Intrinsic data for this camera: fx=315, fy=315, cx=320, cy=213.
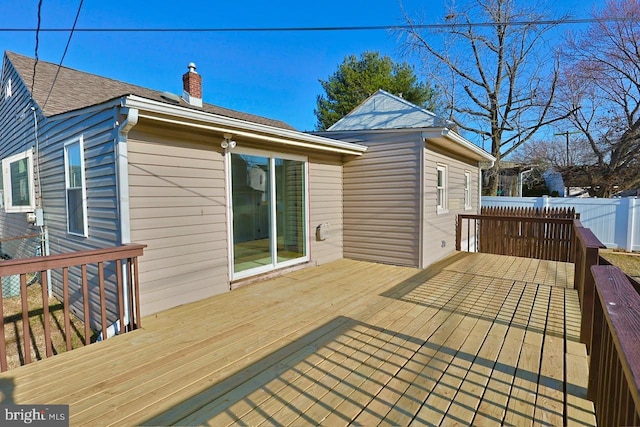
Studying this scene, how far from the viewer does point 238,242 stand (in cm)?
470

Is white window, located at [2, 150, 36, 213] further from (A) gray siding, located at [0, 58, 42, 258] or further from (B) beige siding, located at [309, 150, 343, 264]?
(B) beige siding, located at [309, 150, 343, 264]

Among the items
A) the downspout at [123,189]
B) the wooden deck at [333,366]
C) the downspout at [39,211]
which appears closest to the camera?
the wooden deck at [333,366]

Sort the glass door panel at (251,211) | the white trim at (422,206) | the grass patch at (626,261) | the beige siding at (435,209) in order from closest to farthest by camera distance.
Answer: the glass door panel at (251,211) < the white trim at (422,206) < the beige siding at (435,209) < the grass patch at (626,261)

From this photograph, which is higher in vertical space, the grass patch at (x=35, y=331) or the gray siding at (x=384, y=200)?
the gray siding at (x=384, y=200)

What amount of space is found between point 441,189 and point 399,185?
151cm

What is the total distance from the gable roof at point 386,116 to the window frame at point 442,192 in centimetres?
101

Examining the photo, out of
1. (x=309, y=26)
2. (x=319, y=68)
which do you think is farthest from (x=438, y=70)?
(x=309, y=26)

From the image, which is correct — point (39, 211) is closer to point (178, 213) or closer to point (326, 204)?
point (178, 213)

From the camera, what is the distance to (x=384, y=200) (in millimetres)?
6242

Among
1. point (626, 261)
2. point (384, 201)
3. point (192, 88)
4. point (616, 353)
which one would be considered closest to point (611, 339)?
point (616, 353)

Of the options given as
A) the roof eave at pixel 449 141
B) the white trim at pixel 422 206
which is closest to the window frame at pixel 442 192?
the roof eave at pixel 449 141

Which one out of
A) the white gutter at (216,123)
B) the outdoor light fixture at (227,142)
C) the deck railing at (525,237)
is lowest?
the deck railing at (525,237)

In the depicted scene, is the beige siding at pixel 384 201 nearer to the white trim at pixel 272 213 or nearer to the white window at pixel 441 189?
the white window at pixel 441 189

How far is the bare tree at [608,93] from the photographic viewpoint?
12.2 meters
